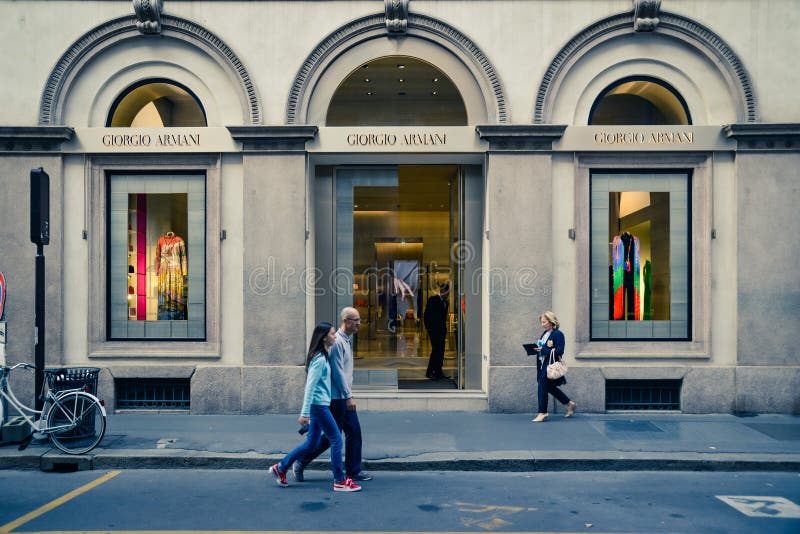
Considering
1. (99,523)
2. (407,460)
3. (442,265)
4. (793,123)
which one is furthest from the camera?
(442,265)

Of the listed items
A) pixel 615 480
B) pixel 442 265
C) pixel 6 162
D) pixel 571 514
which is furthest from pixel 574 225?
pixel 6 162

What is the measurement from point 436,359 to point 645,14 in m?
7.26

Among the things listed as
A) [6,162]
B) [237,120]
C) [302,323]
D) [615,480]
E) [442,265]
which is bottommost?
[615,480]

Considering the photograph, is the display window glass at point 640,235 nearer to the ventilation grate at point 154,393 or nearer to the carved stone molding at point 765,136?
the carved stone molding at point 765,136

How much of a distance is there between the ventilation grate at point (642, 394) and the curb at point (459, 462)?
3.07m

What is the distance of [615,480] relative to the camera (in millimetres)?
7824

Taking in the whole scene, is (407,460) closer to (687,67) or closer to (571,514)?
(571,514)

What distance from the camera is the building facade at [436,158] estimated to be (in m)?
11.4

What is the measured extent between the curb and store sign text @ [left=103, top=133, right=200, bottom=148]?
17.9 feet

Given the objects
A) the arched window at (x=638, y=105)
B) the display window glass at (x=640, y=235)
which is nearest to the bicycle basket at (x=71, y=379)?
the display window glass at (x=640, y=235)

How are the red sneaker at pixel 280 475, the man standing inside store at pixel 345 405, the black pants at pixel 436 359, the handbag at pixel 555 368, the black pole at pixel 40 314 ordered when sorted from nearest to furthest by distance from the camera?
1. the red sneaker at pixel 280 475
2. the man standing inside store at pixel 345 405
3. the black pole at pixel 40 314
4. the handbag at pixel 555 368
5. the black pants at pixel 436 359

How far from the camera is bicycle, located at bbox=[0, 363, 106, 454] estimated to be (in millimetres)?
8531

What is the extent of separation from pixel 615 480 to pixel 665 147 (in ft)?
20.1

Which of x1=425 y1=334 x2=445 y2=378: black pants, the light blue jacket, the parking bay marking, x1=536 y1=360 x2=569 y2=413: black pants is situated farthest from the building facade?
the parking bay marking
